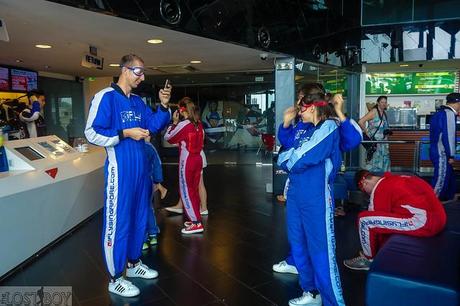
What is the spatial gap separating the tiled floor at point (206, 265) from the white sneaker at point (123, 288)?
44 mm

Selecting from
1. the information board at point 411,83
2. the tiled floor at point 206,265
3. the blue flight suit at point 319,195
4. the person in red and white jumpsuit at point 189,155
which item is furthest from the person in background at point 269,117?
the blue flight suit at point 319,195

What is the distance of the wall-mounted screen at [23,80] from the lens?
25.4 ft

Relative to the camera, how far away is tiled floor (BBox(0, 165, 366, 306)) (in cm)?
272

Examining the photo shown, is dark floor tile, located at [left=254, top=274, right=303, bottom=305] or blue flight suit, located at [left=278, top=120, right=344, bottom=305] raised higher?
blue flight suit, located at [left=278, top=120, right=344, bottom=305]

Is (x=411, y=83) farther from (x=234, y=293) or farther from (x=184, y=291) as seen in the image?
(x=184, y=291)

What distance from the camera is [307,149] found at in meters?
2.24

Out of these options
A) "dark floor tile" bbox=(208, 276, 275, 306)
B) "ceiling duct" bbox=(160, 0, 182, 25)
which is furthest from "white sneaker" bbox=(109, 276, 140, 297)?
"ceiling duct" bbox=(160, 0, 182, 25)

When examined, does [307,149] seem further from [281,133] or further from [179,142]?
[179,142]

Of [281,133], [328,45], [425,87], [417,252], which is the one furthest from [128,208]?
[425,87]

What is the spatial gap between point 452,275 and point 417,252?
34 centimetres

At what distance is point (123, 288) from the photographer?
2.70 metres

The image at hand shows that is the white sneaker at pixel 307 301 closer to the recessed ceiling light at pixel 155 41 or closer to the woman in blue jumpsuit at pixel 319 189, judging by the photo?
the woman in blue jumpsuit at pixel 319 189

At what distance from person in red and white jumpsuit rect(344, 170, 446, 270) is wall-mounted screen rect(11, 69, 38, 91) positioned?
301 inches

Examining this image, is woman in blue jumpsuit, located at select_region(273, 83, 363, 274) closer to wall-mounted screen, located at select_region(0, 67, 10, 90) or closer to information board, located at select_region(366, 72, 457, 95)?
wall-mounted screen, located at select_region(0, 67, 10, 90)
